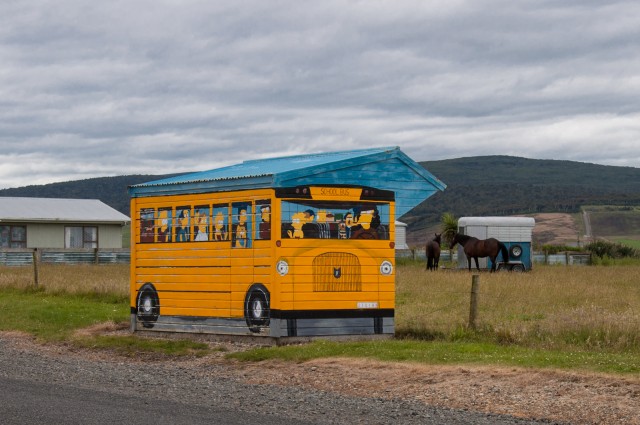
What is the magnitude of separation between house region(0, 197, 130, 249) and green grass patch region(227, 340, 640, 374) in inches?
1536

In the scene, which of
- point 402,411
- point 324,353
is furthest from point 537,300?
point 402,411

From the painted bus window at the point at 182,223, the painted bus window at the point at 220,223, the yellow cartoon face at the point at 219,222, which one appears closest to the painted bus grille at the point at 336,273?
the painted bus window at the point at 220,223

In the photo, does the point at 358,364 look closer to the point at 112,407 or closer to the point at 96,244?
the point at 112,407

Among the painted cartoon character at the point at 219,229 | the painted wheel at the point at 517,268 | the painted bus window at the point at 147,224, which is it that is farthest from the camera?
the painted wheel at the point at 517,268

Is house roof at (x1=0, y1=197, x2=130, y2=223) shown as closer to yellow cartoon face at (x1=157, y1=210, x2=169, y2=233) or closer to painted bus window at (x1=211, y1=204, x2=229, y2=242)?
yellow cartoon face at (x1=157, y1=210, x2=169, y2=233)

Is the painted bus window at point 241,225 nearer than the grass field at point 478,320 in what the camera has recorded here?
No

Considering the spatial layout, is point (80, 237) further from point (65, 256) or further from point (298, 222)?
point (298, 222)

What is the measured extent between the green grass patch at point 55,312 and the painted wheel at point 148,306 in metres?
1.59

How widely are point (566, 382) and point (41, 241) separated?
45.1 meters

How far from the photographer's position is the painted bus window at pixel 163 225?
18328 mm

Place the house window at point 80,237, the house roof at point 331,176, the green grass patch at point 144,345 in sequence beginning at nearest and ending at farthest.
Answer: the house roof at point 331,176 → the green grass patch at point 144,345 → the house window at point 80,237

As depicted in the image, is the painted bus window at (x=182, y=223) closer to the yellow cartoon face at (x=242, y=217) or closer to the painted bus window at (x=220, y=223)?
the painted bus window at (x=220, y=223)

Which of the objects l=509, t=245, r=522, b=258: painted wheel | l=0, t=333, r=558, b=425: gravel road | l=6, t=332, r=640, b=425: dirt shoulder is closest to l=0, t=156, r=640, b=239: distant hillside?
l=509, t=245, r=522, b=258: painted wheel

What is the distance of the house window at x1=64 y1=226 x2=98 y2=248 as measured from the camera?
54.4 metres
